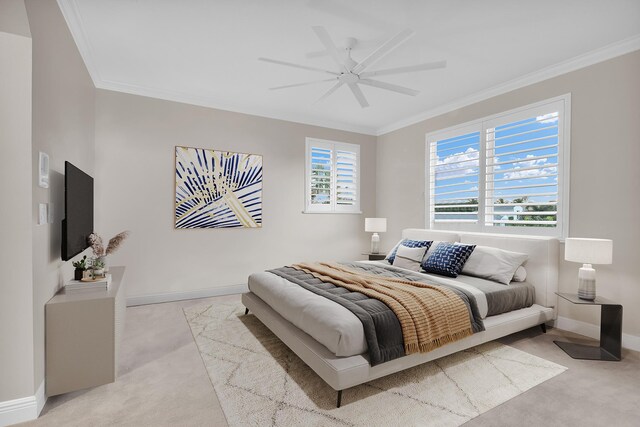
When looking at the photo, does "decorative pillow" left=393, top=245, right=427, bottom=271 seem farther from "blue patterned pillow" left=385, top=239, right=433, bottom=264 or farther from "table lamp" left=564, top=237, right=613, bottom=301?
"table lamp" left=564, top=237, right=613, bottom=301

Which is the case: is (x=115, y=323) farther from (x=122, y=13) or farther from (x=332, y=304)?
(x=122, y=13)

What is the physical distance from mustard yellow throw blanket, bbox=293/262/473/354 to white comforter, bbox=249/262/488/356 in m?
0.32

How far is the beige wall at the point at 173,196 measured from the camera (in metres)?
3.95

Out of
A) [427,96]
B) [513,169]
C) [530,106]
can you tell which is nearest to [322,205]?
[427,96]

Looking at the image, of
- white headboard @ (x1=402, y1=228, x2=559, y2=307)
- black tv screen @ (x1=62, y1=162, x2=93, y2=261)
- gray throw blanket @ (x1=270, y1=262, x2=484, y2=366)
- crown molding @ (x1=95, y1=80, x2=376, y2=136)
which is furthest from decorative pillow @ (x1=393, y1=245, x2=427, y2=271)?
black tv screen @ (x1=62, y1=162, x2=93, y2=261)

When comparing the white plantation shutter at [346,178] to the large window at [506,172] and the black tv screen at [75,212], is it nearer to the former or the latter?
the large window at [506,172]

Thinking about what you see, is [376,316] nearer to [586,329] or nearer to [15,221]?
[15,221]

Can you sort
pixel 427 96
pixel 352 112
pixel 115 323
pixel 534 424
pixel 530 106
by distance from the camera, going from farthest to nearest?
pixel 352 112 → pixel 427 96 → pixel 530 106 → pixel 115 323 → pixel 534 424

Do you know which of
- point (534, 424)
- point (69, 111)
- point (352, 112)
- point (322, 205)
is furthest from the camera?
point (322, 205)

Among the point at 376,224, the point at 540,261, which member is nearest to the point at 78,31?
the point at 376,224

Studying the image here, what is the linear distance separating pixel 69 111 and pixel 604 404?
14.8 ft

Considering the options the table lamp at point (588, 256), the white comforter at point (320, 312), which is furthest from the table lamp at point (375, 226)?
the table lamp at point (588, 256)

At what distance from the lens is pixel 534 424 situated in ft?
6.17

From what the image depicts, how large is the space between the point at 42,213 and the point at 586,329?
186 inches
